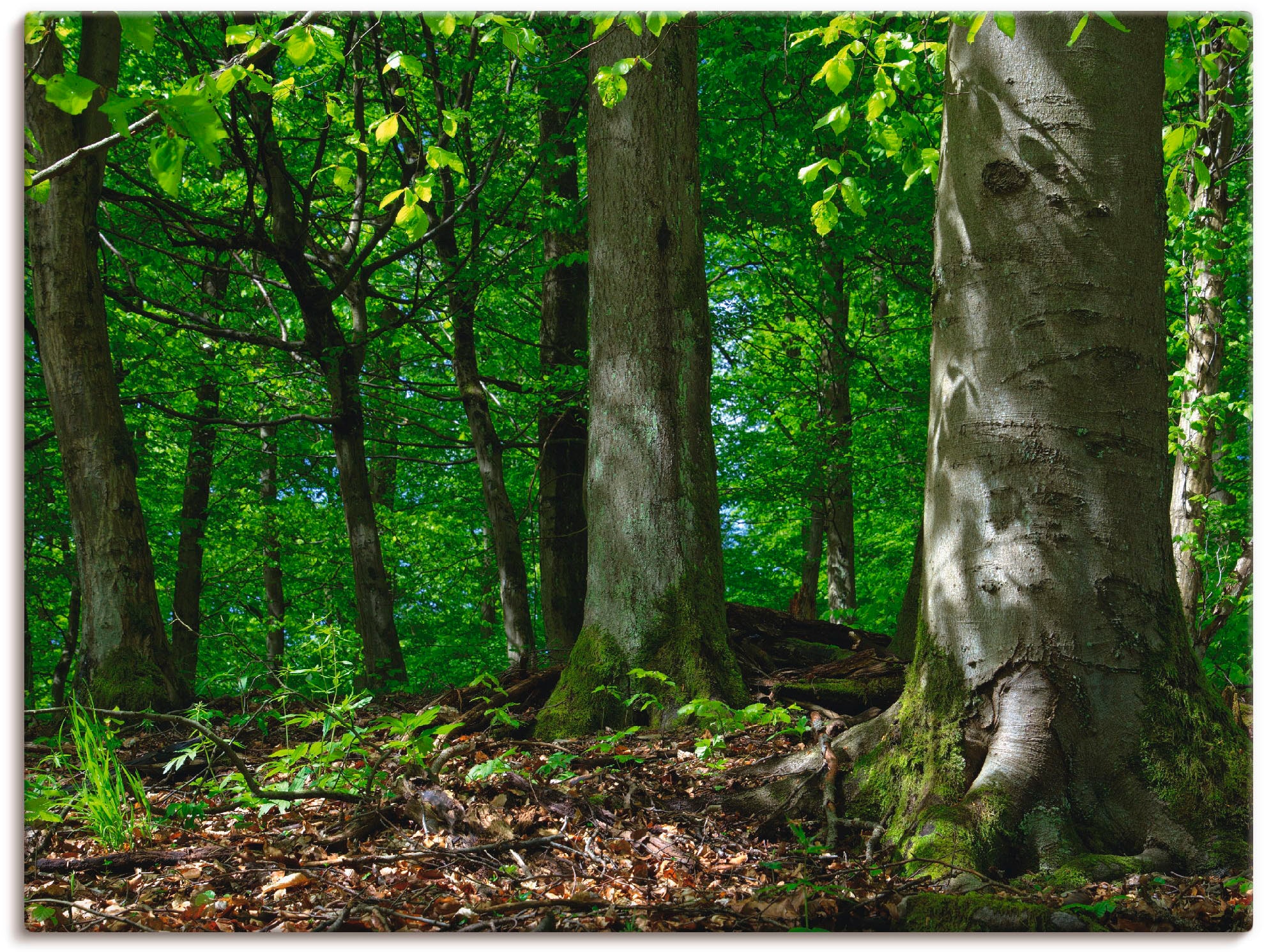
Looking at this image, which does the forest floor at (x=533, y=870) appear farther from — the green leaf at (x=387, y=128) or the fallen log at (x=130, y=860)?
the green leaf at (x=387, y=128)

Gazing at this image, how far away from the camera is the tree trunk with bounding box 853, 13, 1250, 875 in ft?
8.25

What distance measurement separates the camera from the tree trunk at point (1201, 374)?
22.6 feet

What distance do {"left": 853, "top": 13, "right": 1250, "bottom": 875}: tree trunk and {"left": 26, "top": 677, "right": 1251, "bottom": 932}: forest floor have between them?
8.3 inches

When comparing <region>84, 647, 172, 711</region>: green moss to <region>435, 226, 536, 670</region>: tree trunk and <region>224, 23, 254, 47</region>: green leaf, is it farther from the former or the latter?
<region>224, 23, 254, 47</region>: green leaf

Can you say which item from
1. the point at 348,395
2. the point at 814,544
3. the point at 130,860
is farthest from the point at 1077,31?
the point at 814,544

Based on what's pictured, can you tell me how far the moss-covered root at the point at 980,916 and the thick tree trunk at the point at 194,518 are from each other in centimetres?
1103

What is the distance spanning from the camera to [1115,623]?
2535 mm

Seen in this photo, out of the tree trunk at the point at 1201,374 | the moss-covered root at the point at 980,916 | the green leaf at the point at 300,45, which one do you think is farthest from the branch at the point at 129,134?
the tree trunk at the point at 1201,374

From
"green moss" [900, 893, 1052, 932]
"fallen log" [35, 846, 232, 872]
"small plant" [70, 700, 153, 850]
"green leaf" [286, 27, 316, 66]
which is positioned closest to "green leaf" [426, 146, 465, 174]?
"green leaf" [286, 27, 316, 66]

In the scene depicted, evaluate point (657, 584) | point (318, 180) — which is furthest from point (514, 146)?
point (657, 584)

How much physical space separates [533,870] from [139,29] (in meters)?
2.40

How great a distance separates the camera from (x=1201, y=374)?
278 inches

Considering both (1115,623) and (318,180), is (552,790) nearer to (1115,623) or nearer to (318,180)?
(1115,623)

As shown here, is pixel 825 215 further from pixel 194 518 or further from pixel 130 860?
pixel 194 518
